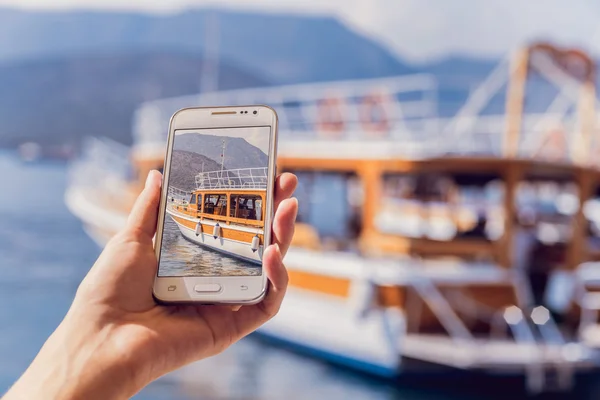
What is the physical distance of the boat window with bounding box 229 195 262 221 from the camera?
897 millimetres

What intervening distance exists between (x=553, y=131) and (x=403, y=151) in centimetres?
227

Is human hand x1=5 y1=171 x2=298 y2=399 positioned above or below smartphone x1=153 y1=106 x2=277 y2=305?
below

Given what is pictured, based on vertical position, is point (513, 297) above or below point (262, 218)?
below

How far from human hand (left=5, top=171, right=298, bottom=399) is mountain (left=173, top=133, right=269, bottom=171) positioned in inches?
2.2

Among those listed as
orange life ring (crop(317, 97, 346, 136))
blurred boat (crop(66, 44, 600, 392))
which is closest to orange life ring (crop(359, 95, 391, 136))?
blurred boat (crop(66, 44, 600, 392))

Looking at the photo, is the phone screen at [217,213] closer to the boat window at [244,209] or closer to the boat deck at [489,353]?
the boat window at [244,209]

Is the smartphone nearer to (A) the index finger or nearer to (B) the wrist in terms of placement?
(A) the index finger

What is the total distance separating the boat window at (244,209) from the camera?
2.94ft

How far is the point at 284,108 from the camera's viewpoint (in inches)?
210

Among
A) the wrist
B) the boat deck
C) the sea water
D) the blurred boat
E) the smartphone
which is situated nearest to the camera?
the wrist

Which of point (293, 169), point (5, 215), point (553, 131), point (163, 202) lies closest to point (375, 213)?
point (293, 169)

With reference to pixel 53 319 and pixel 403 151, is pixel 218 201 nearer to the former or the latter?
pixel 403 151

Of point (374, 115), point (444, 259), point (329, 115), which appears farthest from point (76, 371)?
point (329, 115)

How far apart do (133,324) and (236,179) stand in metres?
0.25
